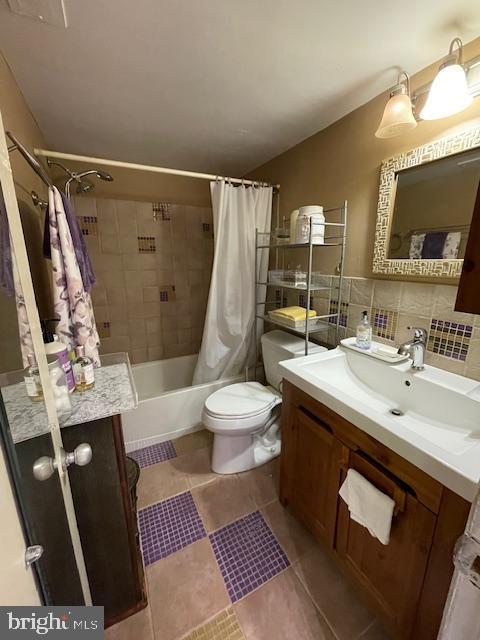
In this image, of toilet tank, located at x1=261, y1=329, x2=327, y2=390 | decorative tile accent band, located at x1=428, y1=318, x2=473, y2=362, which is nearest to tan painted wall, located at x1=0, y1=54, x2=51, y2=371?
toilet tank, located at x1=261, y1=329, x2=327, y2=390

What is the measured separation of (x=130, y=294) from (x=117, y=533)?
1.89 metres

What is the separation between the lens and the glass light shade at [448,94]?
37.1 inches

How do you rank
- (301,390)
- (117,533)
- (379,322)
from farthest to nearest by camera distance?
1. (379,322)
2. (301,390)
3. (117,533)

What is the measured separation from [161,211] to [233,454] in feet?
6.90

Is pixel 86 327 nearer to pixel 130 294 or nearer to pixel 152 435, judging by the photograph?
pixel 152 435

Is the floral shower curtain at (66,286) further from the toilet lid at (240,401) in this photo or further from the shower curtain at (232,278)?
the shower curtain at (232,278)

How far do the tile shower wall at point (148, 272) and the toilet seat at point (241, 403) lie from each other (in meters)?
1.15

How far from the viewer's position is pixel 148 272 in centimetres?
246

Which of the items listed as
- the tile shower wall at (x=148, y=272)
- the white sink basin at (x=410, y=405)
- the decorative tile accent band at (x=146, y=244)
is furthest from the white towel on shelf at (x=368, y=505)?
the decorative tile accent band at (x=146, y=244)

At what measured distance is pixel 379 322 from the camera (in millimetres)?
1421

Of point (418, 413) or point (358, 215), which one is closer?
point (418, 413)

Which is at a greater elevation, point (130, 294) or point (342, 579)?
point (130, 294)

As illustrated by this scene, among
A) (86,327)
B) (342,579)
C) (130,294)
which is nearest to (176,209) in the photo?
(130,294)

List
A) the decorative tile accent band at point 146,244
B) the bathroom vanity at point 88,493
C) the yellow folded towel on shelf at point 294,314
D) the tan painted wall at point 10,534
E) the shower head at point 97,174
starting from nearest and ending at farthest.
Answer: the tan painted wall at point 10,534 < the bathroom vanity at point 88,493 < the shower head at point 97,174 < the yellow folded towel on shelf at point 294,314 < the decorative tile accent band at point 146,244
